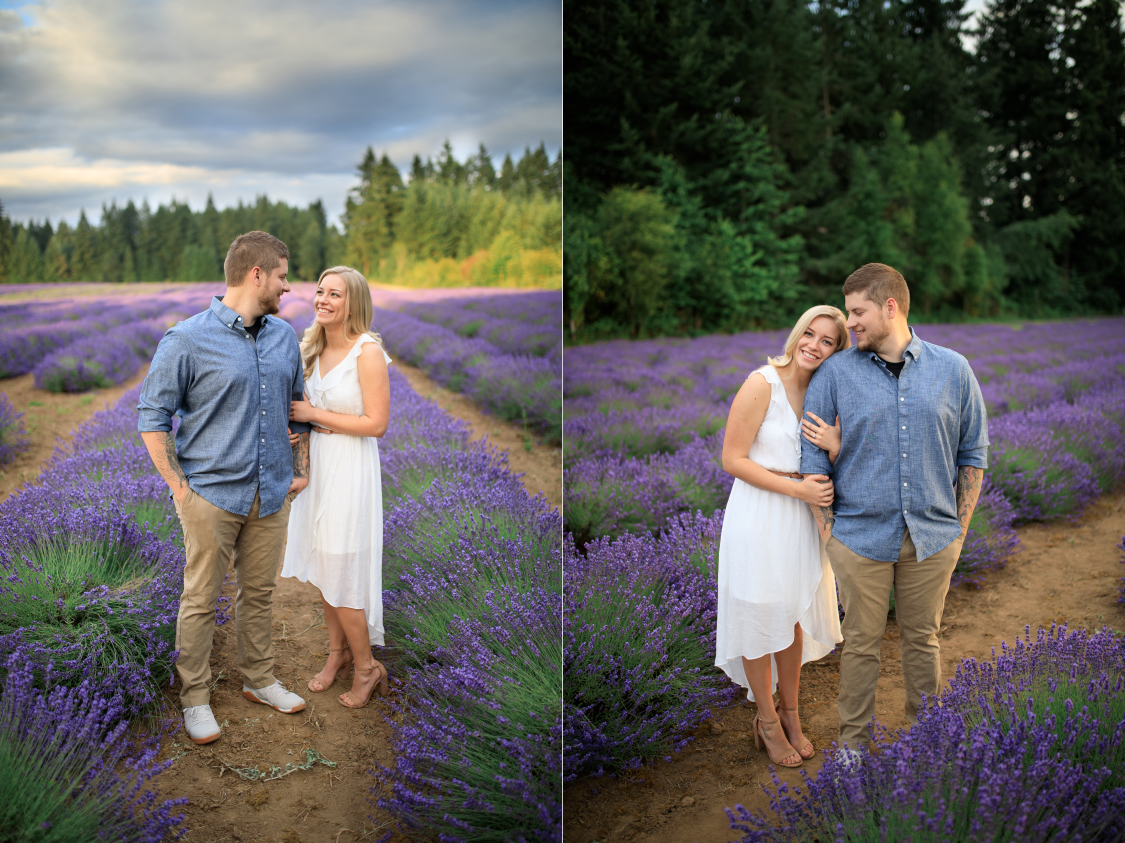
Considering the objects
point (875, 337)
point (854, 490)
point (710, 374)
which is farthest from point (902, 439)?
point (710, 374)

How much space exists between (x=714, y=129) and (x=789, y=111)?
59cm

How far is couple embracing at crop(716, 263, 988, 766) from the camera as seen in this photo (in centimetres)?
195

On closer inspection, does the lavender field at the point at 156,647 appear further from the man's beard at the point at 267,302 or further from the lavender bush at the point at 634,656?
the man's beard at the point at 267,302

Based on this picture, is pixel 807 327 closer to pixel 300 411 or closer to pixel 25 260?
pixel 300 411

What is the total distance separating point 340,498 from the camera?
2.27 m

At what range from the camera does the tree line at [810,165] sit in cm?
389

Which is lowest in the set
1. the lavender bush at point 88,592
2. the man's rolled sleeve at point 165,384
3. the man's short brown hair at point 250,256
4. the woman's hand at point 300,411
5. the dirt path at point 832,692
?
the dirt path at point 832,692

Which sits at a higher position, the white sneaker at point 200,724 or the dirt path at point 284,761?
the white sneaker at point 200,724

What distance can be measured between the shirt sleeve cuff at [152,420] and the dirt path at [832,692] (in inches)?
66.5

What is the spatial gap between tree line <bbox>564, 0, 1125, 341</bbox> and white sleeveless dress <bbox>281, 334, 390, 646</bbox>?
2.87m

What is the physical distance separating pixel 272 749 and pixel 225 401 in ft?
3.40

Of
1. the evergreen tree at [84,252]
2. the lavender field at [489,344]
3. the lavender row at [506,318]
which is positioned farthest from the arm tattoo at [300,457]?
the evergreen tree at [84,252]

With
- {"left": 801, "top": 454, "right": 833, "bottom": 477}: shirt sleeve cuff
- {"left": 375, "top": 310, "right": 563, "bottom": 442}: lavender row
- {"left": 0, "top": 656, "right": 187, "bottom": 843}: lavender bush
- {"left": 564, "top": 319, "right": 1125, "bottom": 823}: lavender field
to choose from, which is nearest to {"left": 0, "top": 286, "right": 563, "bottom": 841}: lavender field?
{"left": 0, "top": 656, "right": 187, "bottom": 843}: lavender bush

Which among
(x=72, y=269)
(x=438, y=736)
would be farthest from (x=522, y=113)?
(x=438, y=736)
